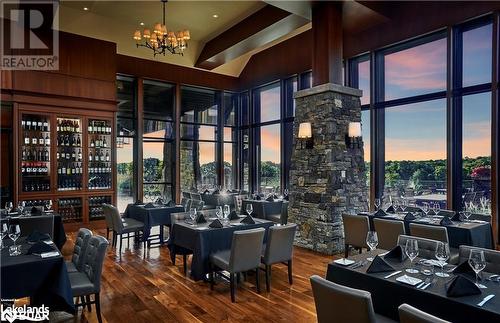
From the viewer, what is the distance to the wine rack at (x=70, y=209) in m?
7.70

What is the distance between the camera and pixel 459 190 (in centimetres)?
616

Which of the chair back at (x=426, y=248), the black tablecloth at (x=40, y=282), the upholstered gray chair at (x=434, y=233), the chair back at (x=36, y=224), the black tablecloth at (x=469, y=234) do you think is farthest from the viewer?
the chair back at (x=36, y=224)

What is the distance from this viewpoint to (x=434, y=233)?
4023 millimetres

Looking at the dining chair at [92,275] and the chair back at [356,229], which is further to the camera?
the chair back at [356,229]

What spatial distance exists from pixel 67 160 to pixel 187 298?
553cm

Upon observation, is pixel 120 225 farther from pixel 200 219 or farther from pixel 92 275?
pixel 92 275

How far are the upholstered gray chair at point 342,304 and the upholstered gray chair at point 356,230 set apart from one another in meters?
2.94

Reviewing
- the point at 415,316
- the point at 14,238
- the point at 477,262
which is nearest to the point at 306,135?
the point at 477,262

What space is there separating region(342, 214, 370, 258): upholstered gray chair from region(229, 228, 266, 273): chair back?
195 cm

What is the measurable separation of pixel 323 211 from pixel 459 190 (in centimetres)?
259

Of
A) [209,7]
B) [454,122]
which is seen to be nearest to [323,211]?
[454,122]

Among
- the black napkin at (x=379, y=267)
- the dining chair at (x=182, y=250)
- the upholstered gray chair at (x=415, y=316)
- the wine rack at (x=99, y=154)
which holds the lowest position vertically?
the dining chair at (x=182, y=250)

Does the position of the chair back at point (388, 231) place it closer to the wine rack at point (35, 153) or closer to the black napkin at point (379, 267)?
the black napkin at point (379, 267)

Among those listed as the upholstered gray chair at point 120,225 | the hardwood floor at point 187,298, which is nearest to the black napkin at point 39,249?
the hardwood floor at point 187,298
